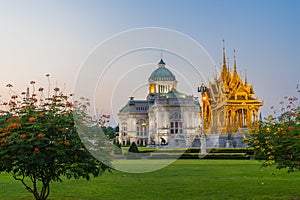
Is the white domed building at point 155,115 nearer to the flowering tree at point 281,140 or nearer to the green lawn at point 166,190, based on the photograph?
the green lawn at point 166,190

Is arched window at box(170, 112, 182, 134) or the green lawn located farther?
arched window at box(170, 112, 182, 134)

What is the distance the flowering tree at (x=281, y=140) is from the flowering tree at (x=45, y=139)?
5.53 meters

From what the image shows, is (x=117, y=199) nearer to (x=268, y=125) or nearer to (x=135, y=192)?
(x=135, y=192)

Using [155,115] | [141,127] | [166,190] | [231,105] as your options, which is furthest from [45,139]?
[141,127]

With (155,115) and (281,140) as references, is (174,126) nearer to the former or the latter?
(155,115)

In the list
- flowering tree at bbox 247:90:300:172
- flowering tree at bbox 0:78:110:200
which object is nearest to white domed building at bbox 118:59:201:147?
flowering tree at bbox 247:90:300:172

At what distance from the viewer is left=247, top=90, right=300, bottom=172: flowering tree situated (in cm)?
1170

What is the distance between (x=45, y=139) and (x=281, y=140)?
7211mm

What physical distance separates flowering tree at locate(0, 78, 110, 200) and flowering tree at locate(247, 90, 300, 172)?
5526 millimetres

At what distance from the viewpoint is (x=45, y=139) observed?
909 cm

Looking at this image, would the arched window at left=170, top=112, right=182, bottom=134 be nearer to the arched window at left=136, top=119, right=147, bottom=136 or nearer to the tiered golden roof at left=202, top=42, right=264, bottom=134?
the arched window at left=136, top=119, right=147, bottom=136

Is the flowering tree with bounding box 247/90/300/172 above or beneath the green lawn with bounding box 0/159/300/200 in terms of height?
above

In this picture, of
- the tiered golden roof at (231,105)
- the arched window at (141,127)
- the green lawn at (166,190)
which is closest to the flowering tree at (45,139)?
the green lawn at (166,190)

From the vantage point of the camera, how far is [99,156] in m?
10.0
